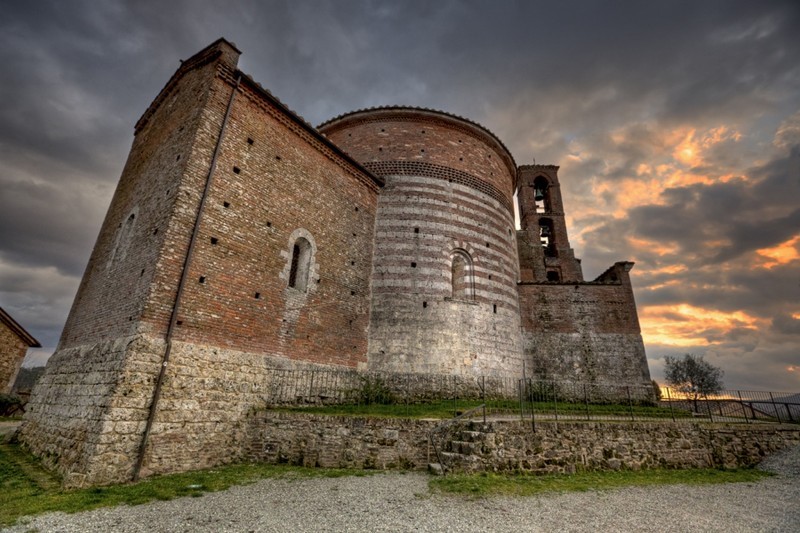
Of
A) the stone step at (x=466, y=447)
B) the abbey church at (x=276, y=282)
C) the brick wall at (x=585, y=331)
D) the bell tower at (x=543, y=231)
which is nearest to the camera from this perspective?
the stone step at (x=466, y=447)

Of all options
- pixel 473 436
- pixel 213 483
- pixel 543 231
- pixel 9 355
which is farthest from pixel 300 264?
pixel 9 355

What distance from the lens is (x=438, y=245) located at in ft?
51.7

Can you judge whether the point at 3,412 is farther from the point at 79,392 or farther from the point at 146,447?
the point at 146,447

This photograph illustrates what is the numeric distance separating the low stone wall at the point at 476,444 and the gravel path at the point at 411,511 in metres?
0.89

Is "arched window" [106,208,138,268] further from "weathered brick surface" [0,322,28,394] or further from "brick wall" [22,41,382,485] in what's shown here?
"weathered brick surface" [0,322,28,394]

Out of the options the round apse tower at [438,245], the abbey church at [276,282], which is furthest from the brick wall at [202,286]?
the round apse tower at [438,245]

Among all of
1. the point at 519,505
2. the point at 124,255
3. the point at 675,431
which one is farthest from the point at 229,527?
the point at 675,431

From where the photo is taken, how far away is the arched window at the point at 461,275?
1567cm

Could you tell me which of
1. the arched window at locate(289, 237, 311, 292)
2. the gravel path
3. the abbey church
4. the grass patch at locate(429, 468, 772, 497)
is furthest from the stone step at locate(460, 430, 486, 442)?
the arched window at locate(289, 237, 311, 292)

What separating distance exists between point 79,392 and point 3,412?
18.1m

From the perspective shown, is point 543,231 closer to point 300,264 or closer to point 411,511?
point 300,264

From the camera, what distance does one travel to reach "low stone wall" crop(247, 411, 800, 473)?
7.84m

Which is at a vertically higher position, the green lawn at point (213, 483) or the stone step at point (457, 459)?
the stone step at point (457, 459)

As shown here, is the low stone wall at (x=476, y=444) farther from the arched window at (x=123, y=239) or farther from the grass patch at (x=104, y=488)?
the arched window at (x=123, y=239)
